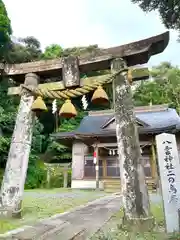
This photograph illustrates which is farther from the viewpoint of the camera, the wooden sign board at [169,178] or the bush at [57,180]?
the bush at [57,180]

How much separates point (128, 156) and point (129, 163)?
141 mm

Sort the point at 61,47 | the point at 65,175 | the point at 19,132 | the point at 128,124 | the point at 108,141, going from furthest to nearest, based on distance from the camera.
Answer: the point at 61,47, the point at 65,175, the point at 108,141, the point at 19,132, the point at 128,124

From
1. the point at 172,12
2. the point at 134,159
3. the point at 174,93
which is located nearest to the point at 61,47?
the point at 174,93

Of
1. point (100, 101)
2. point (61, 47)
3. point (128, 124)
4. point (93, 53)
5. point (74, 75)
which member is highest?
point (61, 47)

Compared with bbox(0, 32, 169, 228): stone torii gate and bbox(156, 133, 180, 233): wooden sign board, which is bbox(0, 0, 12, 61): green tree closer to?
bbox(0, 32, 169, 228): stone torii gate

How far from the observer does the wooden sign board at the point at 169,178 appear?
169 inches

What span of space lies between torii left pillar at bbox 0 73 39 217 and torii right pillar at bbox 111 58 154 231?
7.25 ft

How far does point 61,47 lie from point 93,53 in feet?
91.4

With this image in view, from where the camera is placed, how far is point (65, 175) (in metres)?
18.2

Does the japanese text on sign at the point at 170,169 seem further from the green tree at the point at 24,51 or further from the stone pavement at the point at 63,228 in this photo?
the green tree at the point at 24,51

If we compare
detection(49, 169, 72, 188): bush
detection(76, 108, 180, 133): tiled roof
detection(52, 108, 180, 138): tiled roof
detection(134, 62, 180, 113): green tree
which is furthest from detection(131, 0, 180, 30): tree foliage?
detection(134, 62, 180, 113): green tree

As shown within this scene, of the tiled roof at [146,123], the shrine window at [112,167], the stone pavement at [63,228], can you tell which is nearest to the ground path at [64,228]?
the stone pavement at [63,228]

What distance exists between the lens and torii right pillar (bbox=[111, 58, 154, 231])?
430 centimetres

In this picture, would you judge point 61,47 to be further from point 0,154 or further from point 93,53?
point 93,53
